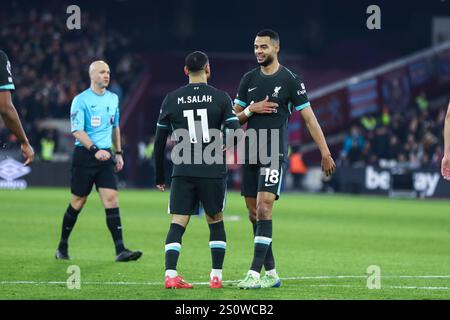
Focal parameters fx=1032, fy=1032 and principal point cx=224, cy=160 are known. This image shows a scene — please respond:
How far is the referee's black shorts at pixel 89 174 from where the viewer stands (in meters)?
13.2

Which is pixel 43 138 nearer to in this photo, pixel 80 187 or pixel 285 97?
pixel 80 187

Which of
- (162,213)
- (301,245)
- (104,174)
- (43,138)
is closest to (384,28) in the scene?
(43,138)

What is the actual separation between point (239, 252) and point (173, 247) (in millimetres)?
4598

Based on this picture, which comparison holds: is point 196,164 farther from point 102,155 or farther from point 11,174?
point 11,174

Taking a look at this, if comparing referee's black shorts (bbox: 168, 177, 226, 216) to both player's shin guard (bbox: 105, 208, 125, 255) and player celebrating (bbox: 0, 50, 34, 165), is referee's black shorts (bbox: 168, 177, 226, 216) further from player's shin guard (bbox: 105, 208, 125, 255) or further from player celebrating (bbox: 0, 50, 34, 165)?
player's shin guard (bbox: 105, 208, 125, 255)

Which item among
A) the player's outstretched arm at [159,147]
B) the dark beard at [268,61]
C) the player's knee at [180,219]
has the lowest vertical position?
the player's knee at [180,219]

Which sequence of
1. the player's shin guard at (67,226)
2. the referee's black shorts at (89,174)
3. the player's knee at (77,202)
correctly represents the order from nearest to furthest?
the player's shin guard at (67,226), the referee's black shorts at (89,174), the player's knee at (77,202)

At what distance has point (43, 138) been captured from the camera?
3612 centimetres

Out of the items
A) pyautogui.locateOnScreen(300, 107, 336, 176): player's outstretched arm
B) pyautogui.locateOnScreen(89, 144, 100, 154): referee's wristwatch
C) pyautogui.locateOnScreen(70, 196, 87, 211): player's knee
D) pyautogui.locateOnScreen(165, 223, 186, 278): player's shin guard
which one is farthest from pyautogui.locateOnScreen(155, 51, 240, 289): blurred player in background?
pyautogui.locateOnScreen(70, 196, 87, 211): player's knee

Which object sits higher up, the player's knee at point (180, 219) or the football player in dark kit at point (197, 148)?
the football player in dark kit at point (197, 148)

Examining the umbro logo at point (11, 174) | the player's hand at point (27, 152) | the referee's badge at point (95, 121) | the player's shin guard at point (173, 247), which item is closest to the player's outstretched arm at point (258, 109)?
the player's shin guard at point (173, 247)

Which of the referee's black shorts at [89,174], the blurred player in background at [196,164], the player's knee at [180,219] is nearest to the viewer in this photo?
the blurred player in background at [196,164]

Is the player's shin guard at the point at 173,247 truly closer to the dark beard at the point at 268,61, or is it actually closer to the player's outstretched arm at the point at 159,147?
the player's outstretched arm at the point at 159,147

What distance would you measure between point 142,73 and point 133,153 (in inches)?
143
